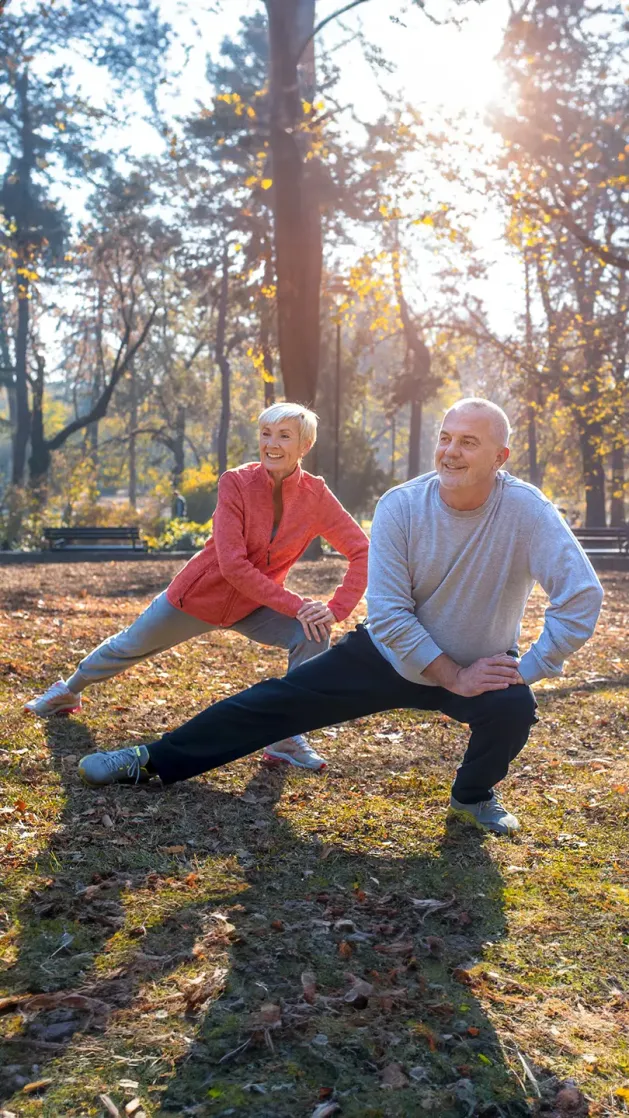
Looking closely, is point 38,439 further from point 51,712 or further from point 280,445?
point 280,445

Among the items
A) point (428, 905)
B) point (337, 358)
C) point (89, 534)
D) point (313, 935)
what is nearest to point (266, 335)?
point (337, 358)

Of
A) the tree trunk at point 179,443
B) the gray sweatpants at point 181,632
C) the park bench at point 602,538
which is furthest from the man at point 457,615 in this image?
the tree trunk at point 179,443

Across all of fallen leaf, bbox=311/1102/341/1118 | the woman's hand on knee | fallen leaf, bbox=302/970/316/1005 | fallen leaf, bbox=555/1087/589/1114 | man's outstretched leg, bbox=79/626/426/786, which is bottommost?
fallen leaf, bbox=555/1087/589/1114

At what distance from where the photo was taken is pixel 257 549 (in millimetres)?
5293

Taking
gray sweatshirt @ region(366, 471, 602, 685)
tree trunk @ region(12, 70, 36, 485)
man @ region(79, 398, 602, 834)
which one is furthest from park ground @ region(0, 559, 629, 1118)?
tree trunk @ region(12, 70, 36, 485)

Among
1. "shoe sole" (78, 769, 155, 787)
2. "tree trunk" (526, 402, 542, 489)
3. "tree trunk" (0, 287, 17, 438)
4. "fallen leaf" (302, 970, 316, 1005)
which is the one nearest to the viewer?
"fallen leaf" (302, 970, 316, 1005)

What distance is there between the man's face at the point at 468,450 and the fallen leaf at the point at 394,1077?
209 centimetres

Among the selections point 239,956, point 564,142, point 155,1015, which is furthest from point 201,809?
point 564,142

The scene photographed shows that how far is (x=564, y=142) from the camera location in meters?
23.2

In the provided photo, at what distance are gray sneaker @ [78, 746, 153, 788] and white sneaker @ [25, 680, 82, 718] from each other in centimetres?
127

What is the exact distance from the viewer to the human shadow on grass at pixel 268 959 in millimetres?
2844

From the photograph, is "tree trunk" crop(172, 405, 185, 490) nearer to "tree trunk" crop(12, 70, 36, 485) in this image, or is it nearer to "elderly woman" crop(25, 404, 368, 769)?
"tree trunk" crop(12, 70, 36, 485)

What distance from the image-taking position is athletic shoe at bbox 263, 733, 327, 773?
18.9ft

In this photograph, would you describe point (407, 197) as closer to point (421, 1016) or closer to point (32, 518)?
point (32, 518)
